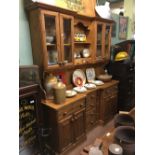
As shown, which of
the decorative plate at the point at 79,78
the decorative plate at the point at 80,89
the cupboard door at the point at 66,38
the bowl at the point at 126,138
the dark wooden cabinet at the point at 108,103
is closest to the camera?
the bowl at the point at 126,138

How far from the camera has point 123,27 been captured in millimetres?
3654

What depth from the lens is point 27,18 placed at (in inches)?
→ 74.8

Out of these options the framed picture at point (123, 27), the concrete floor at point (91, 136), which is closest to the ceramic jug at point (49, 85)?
the concrete floor at point (91, 136)

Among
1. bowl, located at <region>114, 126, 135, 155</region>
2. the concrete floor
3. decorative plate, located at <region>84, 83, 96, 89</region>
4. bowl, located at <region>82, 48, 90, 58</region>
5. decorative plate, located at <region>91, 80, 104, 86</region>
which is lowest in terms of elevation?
the concrete floor

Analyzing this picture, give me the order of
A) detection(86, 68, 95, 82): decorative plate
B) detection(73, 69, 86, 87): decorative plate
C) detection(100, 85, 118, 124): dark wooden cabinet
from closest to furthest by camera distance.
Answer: detection(73, 69, 86, 87): decorative plate → detection(100, 85, 118, 124): dark wooden cabinet → detection(86, 68, 95, 82): decorative plate

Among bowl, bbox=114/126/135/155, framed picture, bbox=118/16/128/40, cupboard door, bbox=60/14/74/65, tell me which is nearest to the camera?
bowl, bbox=114/126/135/155

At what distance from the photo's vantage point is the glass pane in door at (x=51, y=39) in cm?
187

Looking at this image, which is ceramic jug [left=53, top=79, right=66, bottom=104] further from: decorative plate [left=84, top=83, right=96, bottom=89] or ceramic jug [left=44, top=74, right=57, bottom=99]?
decorative plate [left=84, top=83, right=96, bottom=89]

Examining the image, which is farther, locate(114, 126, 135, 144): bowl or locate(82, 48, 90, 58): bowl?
locate(82, 48, 90, 58): bowl

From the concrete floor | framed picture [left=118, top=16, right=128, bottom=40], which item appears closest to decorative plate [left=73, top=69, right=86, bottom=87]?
the concrete floor

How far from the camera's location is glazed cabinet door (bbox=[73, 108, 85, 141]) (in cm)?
208

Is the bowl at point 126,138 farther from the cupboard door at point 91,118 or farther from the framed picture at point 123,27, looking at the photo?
the framed picture at point 123,27

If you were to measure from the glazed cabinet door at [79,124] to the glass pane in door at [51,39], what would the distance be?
0.77 meters

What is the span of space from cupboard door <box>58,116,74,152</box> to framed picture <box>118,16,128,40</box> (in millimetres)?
2515
